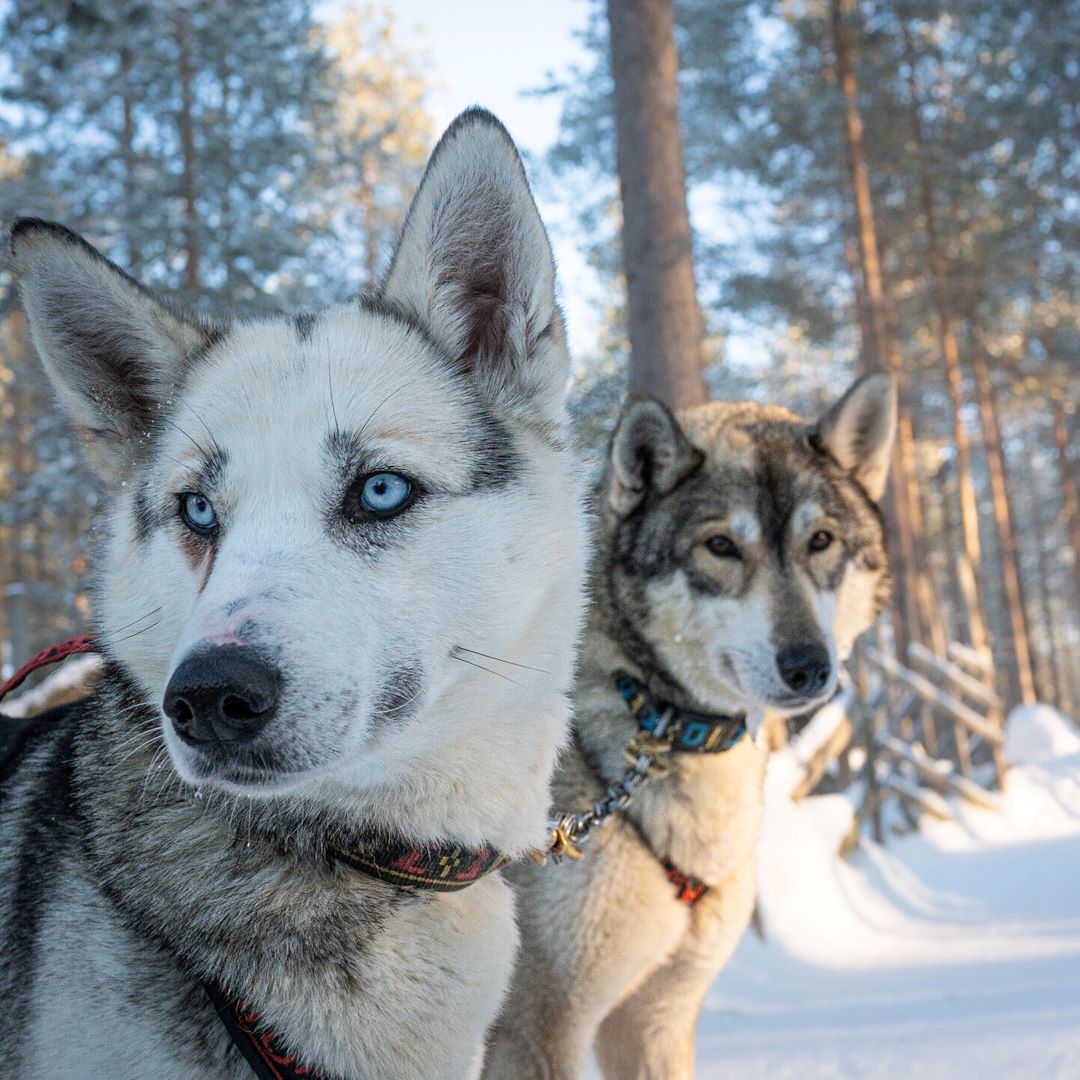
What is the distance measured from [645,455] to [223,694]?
7.12ft

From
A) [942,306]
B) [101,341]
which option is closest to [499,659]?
[101,341]

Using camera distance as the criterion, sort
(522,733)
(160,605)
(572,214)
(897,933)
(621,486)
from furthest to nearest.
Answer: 1. (572,214)
2. (897,933)
3. (621,486)
4. (522,733)
5. (160,605)

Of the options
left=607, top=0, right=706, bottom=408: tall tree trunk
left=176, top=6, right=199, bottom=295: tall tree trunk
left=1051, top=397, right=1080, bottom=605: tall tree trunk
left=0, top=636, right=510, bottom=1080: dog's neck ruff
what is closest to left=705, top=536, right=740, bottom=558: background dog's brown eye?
left=0, top=636, right=510, bottom=1080: dog's neck ruff

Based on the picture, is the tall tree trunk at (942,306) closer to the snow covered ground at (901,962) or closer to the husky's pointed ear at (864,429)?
the snow covered ground at (901,962)

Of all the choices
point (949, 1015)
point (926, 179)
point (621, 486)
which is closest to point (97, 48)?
point (621, 486)

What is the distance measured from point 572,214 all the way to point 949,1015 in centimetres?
1455

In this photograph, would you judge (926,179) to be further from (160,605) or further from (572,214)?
(160,605)

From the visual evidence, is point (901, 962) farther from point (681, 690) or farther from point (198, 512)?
point (198, 512)

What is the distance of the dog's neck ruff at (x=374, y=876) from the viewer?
1.55m

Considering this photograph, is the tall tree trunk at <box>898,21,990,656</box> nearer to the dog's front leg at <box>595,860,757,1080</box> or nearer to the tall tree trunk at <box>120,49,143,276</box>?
the tall tree trunk at <box>120,49,143,276</box>

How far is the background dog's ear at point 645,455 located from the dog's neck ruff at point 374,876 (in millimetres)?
1691

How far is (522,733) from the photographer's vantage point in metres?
1.89

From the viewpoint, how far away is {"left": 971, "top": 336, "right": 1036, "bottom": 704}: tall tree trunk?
781 inches

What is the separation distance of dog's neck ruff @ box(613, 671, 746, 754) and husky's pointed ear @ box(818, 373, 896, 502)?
1095mm
